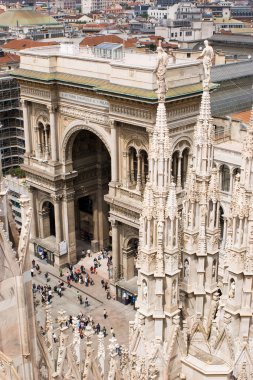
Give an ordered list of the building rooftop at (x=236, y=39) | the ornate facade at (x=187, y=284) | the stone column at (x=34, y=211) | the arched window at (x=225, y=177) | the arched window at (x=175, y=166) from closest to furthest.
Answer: the ornate facade at (x=187, y=284) → the arched window at (x=175, y=166) → the arched window at (x=225, y=177) → the stone column at (x=34, y=211) → the building rooftop at (x=236, y=39)

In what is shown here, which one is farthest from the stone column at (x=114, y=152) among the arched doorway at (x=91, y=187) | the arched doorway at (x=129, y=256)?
the arched doorway at (x=91, y=187)

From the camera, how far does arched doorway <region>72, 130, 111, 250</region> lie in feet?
205

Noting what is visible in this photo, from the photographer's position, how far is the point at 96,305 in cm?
5628

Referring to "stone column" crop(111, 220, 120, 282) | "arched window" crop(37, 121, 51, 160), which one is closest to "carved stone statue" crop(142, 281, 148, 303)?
"stone column" crop(111, 220, 120, 282)

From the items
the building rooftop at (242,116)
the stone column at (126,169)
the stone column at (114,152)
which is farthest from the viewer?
the building rooftop at (242,116)

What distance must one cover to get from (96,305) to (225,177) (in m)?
18.0

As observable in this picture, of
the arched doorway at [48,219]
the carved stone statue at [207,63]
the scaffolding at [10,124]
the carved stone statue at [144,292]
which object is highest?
the carved stone statue at [207,63]

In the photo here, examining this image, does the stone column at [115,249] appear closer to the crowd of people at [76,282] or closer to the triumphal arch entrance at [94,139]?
the triumphal arch entrance at [94,139]

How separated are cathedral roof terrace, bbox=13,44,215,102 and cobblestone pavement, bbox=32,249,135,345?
20.8 m

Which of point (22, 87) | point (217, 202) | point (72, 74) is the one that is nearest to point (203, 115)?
point (217, 202)

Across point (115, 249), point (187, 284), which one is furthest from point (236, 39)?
point (187, 284)

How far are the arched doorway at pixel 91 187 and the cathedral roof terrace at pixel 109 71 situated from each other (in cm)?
694

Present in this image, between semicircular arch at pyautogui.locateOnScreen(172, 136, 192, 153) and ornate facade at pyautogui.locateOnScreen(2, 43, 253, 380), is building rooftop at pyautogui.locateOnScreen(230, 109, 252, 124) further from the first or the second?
ornate facade at pyautogui.locateOnScreen(2, 43, 253, 380)

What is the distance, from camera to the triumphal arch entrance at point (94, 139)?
50219 mm
